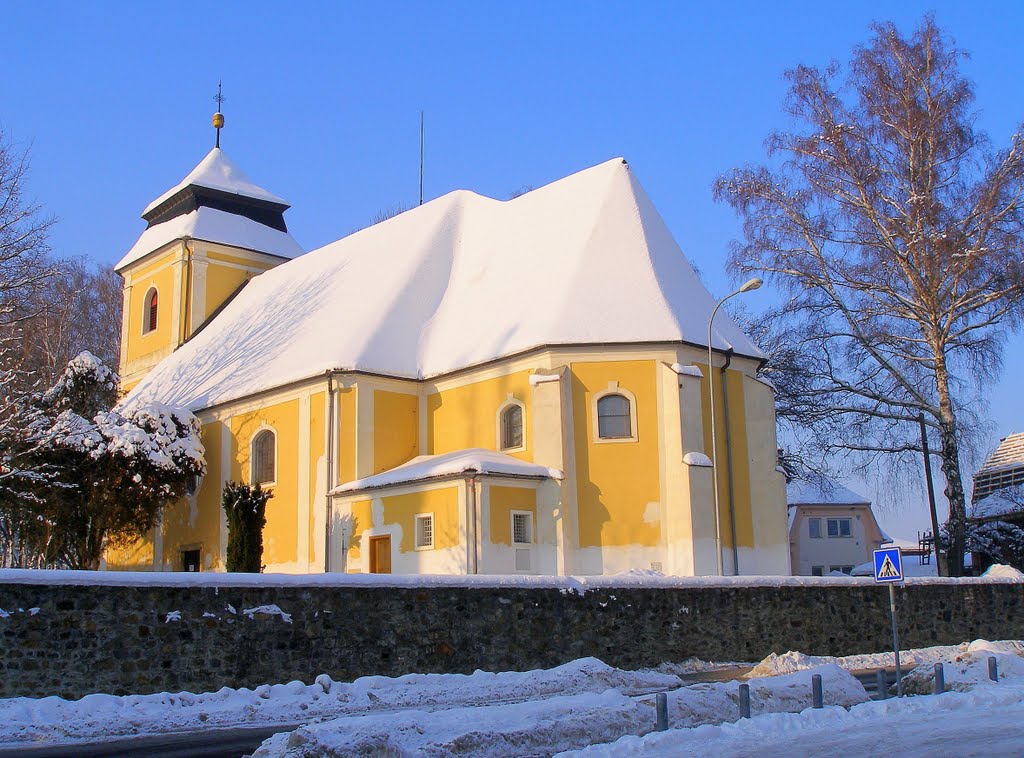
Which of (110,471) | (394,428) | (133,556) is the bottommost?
(133,556)

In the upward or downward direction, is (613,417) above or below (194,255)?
below

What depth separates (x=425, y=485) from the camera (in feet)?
80.3

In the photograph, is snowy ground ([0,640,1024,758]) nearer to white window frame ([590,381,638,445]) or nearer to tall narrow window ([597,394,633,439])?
white window frame ([590,381,638,445])

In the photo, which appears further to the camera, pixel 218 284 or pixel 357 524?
pixel 218 284

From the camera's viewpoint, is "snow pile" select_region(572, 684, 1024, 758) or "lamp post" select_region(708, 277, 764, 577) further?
"lamp post" select_region(708, 277, 764, 577)

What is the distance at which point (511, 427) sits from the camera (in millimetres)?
26109

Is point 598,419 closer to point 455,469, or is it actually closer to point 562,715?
point 455,469

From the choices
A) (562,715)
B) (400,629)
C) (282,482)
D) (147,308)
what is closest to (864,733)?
Result: (562,715)

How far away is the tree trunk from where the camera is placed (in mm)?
26578

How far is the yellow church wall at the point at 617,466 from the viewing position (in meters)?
24.2

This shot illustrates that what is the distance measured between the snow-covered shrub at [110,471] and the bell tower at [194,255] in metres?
8.35

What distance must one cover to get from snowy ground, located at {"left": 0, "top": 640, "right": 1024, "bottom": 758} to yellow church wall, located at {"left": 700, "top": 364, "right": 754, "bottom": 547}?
8.90 metres

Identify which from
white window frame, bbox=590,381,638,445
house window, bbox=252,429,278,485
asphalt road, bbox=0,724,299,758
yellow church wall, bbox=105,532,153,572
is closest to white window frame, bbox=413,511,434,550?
white window frame, bbox=590,381,638,445

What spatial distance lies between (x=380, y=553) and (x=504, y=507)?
355 cm
